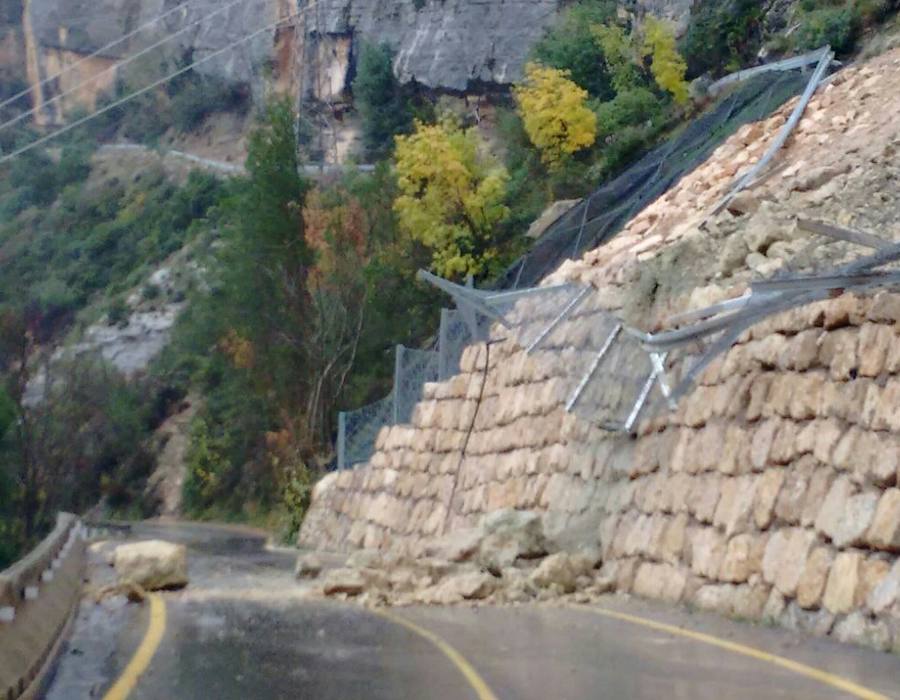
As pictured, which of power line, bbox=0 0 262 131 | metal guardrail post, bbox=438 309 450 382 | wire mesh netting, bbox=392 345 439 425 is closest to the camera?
metal guardrail post, bbox=438 309 450 382

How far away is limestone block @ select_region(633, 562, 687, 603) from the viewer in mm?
16125

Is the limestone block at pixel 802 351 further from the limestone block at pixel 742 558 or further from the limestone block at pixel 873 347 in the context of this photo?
the limestone block at pixel 742 558

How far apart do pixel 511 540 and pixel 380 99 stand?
60.3m

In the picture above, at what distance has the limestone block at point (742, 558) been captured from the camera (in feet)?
47.8

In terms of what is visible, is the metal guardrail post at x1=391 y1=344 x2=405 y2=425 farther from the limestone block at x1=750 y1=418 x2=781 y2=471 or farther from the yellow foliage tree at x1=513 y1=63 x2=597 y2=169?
the yellow foliage tree at x1=513 y1=63 x2=597 y2=169

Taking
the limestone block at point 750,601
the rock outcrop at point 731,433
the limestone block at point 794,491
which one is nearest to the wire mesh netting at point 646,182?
the rock outcrop at point 731,433

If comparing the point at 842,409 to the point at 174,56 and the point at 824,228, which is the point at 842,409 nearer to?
the point at 824,228

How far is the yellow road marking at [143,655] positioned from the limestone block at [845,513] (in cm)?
603

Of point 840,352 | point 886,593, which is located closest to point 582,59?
point 840,352

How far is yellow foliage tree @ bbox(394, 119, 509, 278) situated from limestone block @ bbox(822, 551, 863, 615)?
97.9 feet

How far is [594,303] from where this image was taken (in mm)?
21938

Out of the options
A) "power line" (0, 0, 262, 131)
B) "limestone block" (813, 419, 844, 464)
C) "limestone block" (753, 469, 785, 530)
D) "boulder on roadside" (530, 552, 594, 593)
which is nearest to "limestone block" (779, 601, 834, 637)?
"limestone block" (753, 469, 785, 530)

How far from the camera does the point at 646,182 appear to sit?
33.2 meters

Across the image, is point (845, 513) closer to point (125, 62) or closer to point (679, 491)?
point (679, 491)
